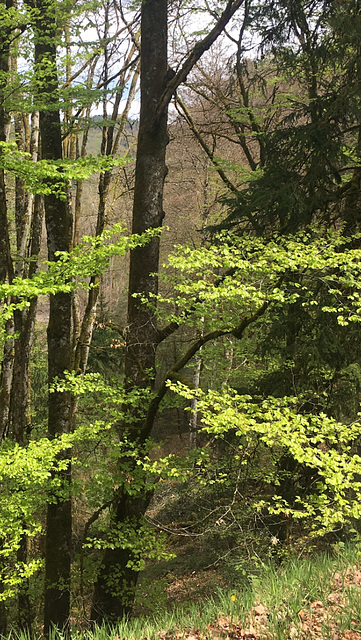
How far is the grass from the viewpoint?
2.49m

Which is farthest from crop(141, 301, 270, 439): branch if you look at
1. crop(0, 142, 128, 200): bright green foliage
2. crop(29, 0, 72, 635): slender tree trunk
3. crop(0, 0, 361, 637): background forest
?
crop(0, 142, 128, 200): bright green foliage

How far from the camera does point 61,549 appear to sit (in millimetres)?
6156

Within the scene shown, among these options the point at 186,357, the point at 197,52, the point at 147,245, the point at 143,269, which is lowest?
the point at 186,357

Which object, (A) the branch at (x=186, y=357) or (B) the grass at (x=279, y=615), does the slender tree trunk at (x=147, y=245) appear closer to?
(A) the branch at (x=186, y=357)

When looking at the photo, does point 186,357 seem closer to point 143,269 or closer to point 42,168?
point 143,269

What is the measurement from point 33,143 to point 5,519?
6568 millimetres

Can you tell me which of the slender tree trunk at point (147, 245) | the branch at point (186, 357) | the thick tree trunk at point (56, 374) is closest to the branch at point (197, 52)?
→ the slender tree trunk at point (147, 245)

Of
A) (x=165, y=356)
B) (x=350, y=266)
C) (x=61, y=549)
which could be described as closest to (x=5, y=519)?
(x=61, y=549)

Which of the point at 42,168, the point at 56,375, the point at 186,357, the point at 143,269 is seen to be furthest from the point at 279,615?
the point at 56,375

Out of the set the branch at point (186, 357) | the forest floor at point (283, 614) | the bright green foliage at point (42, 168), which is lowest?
the forest floor at point (283, 614)

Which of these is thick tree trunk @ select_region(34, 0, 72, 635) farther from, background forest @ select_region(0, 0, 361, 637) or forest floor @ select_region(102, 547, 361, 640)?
forest floor @ select_region(102, 547, 361, 640)

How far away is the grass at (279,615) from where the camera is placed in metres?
2.49

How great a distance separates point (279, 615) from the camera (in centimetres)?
270

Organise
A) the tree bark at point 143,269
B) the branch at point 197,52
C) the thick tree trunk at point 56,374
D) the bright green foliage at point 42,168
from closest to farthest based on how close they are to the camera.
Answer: the bright green foliage at point 42,168
the branch at point 197,52
the tree bark at point 143,269
the thick tree trunk at point 56,374
